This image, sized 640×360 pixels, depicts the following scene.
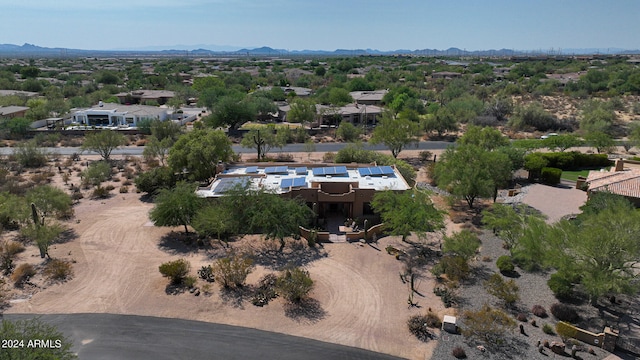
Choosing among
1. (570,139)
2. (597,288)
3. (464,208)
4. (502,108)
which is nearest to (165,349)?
(597,288)

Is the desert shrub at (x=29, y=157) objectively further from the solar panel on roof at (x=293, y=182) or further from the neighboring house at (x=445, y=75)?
the neighboring house at (x=445, y=75)

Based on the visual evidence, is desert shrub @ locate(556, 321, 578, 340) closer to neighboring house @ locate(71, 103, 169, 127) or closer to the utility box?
the utility box

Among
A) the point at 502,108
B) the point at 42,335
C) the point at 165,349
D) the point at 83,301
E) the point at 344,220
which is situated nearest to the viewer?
the point at 42,335

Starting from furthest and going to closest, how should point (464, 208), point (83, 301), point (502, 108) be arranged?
1. point (502, 108)
2. point (464, 208)
3. point (83, 301)

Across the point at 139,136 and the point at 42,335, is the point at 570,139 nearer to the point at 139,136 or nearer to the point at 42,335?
the point at 42,335

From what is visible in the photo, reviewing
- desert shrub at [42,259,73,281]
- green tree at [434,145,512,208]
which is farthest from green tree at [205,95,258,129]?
desert shrub at [42,259,73,281]

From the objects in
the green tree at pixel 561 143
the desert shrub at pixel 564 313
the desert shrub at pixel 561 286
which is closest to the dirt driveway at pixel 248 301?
the desert shrub at pixel 564 313

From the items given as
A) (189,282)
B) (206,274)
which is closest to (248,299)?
(206,274)
